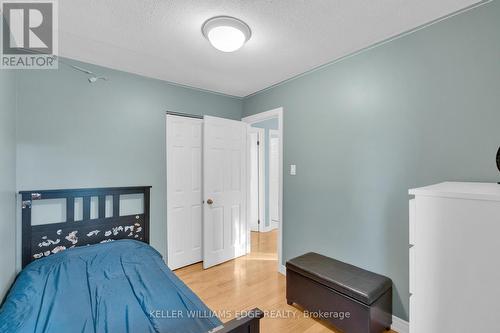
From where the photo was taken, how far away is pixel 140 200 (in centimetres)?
264

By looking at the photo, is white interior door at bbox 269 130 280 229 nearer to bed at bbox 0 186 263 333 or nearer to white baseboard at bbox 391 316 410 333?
bed at bbox 0 186 263 333

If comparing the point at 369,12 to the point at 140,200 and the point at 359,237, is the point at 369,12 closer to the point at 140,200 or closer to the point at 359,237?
the point at 359,237

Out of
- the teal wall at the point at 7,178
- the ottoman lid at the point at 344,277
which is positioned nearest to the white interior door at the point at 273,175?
the ottoman lid at the point at 344,277

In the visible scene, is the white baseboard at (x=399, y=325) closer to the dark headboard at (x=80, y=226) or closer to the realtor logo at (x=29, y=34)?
the dark headboard at (x=80, y=226)

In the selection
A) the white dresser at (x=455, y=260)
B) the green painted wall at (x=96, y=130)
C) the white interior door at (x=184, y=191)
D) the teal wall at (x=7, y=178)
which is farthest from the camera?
the white interior door at (x=184, y=191)

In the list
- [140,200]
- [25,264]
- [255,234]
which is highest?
[140,200]

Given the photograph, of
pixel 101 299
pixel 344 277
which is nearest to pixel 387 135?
pixel 344 277

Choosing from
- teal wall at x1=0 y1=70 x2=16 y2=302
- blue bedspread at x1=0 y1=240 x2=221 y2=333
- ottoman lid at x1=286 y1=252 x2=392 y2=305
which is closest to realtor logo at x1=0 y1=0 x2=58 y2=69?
teal wall at x1=0 y1=70 x2=16 y2=302

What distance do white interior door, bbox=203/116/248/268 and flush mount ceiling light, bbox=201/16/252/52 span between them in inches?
52.0

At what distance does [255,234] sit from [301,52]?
3402mm

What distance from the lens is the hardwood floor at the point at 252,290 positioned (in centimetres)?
195

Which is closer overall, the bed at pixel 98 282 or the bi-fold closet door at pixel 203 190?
the bed at pixel 98 282

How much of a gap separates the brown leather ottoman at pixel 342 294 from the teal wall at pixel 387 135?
161 millimetres

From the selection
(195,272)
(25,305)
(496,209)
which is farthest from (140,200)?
(496,209)
